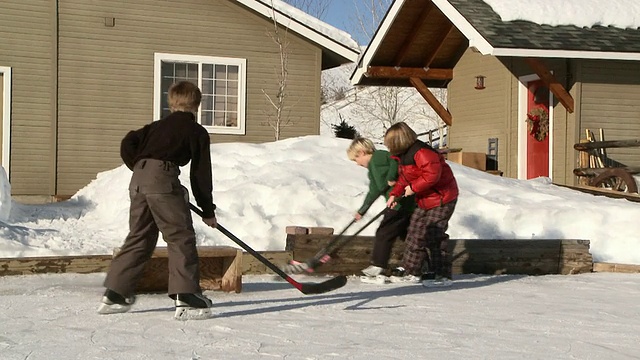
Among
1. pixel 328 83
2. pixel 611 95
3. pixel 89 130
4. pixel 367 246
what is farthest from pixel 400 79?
pixel 328 83

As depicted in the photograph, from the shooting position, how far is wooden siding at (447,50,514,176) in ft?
59.4

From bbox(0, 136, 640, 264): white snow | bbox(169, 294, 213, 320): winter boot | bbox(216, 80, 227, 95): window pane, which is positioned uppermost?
bbox(216, 80, 227, 95): window pane

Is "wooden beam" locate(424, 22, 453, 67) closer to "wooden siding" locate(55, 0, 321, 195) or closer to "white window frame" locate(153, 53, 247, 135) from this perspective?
"wooden siding" locate(55, 0, 321, 195)

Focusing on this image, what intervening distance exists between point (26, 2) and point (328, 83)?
67.1 metres

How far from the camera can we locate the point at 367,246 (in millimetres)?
7898

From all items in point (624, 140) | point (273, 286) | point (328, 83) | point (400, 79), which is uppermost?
point (328, 83)

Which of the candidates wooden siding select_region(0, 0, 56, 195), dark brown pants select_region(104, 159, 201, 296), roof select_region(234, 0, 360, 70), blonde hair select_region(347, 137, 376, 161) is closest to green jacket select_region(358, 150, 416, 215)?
blonde hair select_region(347, 137, 376, 161)

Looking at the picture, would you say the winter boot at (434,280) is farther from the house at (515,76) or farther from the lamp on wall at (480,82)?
the lamp on wall at (480,82)

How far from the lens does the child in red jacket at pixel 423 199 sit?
7.14 meters

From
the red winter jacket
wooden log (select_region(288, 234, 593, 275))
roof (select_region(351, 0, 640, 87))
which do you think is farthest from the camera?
roof (select_region(351, 0, 640, 87))

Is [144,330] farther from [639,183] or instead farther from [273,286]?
[639,183]

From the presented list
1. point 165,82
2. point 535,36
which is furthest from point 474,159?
point 165,82

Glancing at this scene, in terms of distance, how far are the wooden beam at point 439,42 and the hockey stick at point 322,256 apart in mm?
11132

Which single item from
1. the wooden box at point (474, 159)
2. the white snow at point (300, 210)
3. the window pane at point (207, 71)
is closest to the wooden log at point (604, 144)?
the white snow at point (300, 210)
